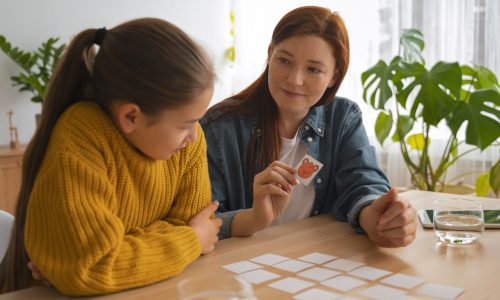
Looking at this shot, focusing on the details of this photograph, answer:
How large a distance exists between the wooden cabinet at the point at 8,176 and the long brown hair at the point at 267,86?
209cm

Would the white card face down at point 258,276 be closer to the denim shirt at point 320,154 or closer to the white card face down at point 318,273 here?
the white card face down at point 318,273

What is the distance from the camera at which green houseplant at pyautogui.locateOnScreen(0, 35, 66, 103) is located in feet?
12.5

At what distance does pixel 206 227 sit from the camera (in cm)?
132

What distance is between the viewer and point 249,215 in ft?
4.84

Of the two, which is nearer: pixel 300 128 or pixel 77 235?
pixel 77 235

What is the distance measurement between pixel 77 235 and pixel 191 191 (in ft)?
1.24

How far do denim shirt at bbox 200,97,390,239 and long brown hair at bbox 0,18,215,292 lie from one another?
635mm

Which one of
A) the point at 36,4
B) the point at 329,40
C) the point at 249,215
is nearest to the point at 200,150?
the point at 249,215

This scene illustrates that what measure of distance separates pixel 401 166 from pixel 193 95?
324cm

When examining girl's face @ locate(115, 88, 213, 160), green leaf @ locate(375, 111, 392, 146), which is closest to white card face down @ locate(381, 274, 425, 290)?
girl's face @ locate(115, 88, 213, 160)

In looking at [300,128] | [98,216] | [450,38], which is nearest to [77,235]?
[98,216]

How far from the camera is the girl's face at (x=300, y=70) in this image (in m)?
1.75

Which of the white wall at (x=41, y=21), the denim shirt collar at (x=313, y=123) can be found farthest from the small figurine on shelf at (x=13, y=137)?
the denim shirt collar at (x=313, y=123)

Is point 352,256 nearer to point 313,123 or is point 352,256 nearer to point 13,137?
point 313,123
